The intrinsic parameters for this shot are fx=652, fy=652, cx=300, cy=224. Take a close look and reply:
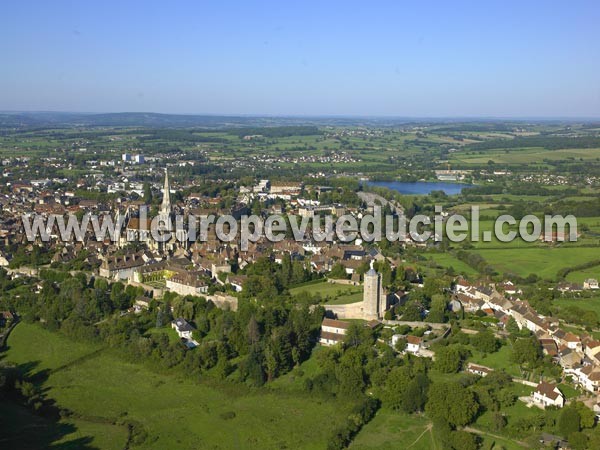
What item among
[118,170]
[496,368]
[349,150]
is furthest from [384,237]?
[349,150]

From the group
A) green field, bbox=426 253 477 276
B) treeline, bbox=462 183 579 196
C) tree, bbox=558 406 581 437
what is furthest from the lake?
tree, bbox=558 406 581 437

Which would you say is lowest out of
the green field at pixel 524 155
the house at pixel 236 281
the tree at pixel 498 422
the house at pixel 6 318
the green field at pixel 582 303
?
the tree at pixel 498 422

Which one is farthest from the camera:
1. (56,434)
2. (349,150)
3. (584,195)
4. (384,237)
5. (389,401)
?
(349,150)

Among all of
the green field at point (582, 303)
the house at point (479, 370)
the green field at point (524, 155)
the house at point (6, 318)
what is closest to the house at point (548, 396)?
the house at point (479, 370)

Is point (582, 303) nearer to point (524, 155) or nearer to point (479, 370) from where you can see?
point (479, 370)

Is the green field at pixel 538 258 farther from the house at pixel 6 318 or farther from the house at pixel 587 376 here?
the house at pixel 6 318

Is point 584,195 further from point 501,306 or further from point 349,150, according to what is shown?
point 349,150

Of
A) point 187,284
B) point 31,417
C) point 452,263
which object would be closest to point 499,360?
point 187,284
